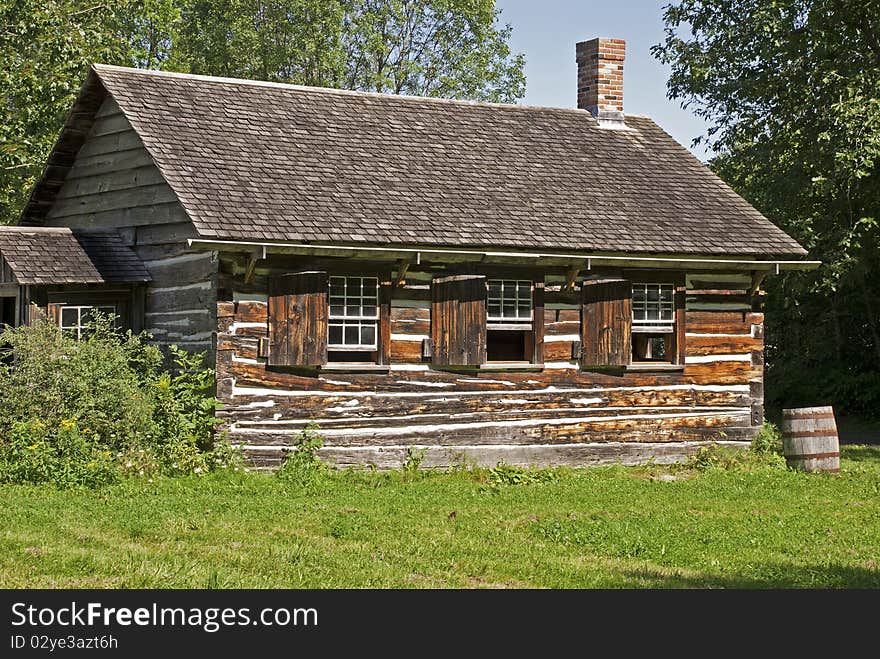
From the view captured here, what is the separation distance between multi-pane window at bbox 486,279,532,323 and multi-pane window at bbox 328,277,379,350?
67.3 inches

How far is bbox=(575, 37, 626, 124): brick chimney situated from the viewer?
2091 cm

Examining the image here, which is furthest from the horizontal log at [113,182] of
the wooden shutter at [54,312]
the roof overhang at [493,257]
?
the roof overhang at [493,257]

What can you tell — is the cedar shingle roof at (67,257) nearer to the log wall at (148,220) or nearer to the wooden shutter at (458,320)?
the log wall at (148,220)

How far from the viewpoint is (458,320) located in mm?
16156

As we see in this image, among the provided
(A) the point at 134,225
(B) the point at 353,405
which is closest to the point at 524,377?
(B) the point at 353,405

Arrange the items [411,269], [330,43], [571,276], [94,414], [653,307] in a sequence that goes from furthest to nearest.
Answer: [330,43] → [653,307] → [571,276] → [411,269] → [94,414]

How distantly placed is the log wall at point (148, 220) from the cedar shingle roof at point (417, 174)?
664 mm

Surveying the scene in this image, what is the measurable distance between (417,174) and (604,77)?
5.36 metres

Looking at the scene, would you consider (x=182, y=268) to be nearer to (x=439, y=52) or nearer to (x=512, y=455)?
(x=512, y=455)

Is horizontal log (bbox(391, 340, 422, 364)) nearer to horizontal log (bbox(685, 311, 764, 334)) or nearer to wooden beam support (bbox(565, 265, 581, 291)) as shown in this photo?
wooden beam support (bbox(565, 265, 581, 291))

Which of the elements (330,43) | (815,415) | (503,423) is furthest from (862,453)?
(330,43)

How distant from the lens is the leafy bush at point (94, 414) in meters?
13.3

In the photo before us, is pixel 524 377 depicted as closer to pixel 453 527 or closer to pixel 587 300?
pixel 587 300

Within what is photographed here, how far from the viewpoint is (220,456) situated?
14.7 m
